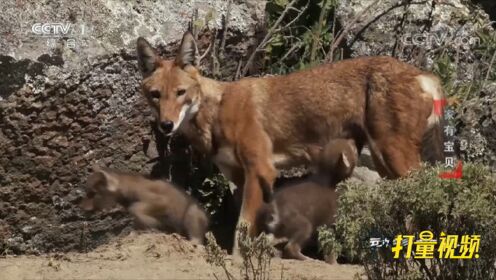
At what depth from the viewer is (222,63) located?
11961 millimetres

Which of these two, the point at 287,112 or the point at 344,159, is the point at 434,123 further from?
the point at 287,112

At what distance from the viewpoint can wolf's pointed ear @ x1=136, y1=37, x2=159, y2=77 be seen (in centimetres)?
1071

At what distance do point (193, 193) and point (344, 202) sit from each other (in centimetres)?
378

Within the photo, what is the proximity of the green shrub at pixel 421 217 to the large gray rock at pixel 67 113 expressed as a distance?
3.37 metres

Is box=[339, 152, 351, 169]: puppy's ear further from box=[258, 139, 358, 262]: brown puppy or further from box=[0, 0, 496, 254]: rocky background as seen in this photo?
box=[0, 0, 496, 254]: rocky background

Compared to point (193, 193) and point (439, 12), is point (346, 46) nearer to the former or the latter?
point (439, 12)

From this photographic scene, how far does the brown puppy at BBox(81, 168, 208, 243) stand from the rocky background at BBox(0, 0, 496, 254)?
26 cm

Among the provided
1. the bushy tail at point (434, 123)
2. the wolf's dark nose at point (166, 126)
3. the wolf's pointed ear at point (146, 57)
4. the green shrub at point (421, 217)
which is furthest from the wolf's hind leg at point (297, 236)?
the green shrub at point (421, 217)

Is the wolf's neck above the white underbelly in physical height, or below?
above

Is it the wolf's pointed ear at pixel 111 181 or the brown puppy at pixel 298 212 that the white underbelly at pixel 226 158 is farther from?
the wolf's pointed ear at pixel 111 181

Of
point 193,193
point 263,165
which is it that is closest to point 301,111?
point 263,165

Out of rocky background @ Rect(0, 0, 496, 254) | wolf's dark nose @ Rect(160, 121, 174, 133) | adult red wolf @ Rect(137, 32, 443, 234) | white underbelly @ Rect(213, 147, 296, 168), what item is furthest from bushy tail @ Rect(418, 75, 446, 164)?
wolf's dark nose @ Rect(160, 121, 174, 133)

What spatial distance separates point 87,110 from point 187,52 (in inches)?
42.2

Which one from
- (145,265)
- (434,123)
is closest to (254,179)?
(145,265)
